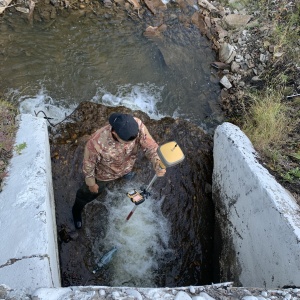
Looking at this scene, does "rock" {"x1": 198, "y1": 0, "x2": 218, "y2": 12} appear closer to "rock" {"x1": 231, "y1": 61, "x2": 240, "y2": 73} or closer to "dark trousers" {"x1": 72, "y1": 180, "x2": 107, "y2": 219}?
"rock" {"x1": 231, "y1": 61, "x2": 240, "y2": 73}

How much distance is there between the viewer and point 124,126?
3025 millimetres

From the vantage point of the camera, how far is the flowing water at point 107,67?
578 centimetres

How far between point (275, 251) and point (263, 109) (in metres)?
2.46

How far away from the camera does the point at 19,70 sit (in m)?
5.89

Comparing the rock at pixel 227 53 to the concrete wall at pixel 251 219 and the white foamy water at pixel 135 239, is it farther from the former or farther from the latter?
Result: the white foamy water at pixel 135 239

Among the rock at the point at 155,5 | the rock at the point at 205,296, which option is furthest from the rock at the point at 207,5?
the rock at the point at 205,296

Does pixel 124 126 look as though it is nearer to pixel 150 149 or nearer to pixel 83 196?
pixel 150 149

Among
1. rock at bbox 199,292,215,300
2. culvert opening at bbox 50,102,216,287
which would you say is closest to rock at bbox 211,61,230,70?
culvert opening at bbox 50,102,216,287

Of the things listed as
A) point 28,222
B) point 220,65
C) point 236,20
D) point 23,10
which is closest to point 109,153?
point 28,222

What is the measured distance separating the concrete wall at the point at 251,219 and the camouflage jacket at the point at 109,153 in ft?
3.71

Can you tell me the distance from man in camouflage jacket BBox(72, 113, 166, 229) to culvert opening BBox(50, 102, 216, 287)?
0.74 metres

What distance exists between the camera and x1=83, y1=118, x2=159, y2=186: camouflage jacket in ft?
11.0

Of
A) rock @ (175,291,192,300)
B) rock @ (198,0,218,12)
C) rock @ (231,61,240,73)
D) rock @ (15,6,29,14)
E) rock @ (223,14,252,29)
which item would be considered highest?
rock @ (15,6,29,14)

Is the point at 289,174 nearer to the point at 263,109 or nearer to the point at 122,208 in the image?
the point at 263,109
